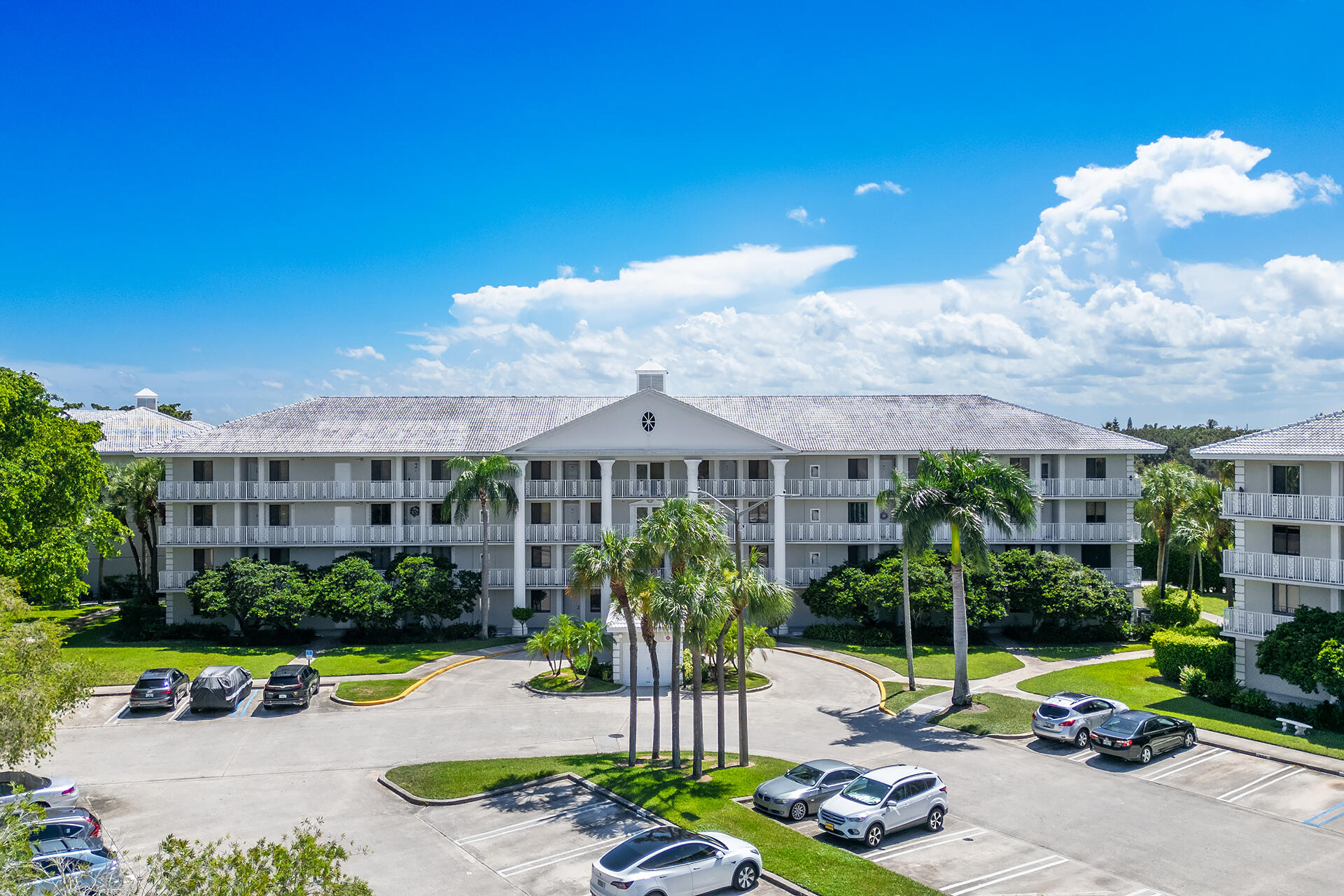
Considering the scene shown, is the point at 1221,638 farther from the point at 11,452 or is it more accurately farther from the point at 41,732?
the point at 11,452

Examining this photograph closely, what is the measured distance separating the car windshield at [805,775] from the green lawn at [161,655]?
2731 cm

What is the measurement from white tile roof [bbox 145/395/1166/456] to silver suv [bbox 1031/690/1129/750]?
2236 cm

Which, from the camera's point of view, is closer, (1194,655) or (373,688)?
(1194,655)

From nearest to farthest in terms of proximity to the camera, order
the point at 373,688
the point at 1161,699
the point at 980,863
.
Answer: the point at 980,863
the point at 1161,699
the point at 373,688

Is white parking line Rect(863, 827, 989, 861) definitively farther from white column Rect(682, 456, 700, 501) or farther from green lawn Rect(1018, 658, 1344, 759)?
white column Rect(682, 456, 700, 501)

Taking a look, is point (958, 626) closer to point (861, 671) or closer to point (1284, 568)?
point (861, 671)

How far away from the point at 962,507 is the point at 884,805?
50.7 feet

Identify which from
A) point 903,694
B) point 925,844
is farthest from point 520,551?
point 925,844

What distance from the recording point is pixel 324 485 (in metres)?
54.7

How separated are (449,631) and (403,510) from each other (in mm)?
7764

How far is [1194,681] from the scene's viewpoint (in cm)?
→ 3906

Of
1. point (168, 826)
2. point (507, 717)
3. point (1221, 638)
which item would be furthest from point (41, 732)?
point (1221, 638)

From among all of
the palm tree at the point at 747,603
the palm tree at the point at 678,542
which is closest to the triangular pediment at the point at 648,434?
the palm tree at the point at 747,603

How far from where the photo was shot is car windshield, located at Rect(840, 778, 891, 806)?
24.6 meters
